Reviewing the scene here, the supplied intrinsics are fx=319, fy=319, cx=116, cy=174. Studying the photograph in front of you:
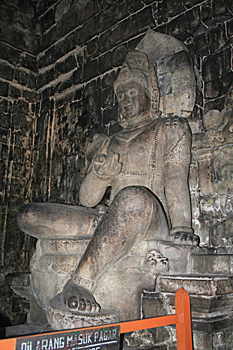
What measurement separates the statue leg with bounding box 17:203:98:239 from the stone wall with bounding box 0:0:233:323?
1.57 m

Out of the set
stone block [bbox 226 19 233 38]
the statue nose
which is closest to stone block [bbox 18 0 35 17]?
the statue nose

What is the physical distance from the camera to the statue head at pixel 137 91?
10.2 ft

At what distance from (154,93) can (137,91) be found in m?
0.19

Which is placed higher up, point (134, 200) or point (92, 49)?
point (92, 49)

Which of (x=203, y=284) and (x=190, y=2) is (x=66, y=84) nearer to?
(x=190, y=2)

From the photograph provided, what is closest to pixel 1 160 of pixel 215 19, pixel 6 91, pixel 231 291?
pixel 6 91

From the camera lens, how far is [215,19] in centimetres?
326

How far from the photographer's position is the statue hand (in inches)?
112

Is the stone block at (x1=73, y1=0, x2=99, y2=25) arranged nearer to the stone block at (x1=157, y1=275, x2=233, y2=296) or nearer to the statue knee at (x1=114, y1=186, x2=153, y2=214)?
the statue knee at (x1=114, y1=186, x2=153, y2=214)

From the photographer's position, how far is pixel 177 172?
8.70ft

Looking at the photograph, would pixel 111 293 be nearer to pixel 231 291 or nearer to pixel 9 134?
pixel 231 291

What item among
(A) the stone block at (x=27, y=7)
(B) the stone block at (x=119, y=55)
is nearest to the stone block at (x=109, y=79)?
(B) the stone block at (x=119, y=55)

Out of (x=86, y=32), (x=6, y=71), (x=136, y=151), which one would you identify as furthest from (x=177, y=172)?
(x=6, y=71)

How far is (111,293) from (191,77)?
7.28 ft
